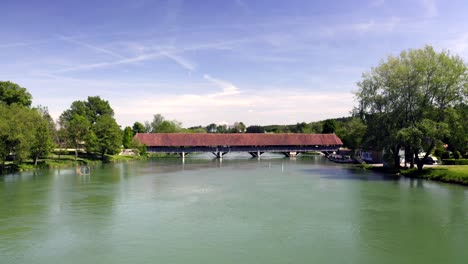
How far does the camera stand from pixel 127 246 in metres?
14.9

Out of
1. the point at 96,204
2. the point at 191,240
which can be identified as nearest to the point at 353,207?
the point at 191,240

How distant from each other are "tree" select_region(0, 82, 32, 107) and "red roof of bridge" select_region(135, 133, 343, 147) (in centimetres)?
1991

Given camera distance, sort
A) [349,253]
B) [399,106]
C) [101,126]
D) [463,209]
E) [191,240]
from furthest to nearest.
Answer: [101,126], [399,106], [463,209], [191,240], [349,253]

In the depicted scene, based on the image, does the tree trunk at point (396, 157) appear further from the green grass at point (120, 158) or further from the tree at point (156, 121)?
the tree at point (156, 121)

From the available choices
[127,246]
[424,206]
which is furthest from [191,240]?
[424,206]

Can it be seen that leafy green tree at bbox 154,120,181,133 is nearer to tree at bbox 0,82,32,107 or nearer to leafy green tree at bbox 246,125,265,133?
tree at bbox 0,82,32,107

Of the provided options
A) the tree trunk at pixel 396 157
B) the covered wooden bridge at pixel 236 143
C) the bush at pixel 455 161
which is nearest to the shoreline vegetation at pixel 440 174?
the tree trunk at pixel 396 157

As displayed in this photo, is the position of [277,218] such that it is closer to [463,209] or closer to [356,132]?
[463,209]

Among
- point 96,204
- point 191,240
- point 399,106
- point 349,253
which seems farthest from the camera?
point 399,106

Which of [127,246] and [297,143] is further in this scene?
[297,143]

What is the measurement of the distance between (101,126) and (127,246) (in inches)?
1940

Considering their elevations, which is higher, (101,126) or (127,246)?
(101,126)

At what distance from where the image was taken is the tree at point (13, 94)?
2253 inches

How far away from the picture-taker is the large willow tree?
33.6 m
